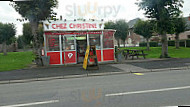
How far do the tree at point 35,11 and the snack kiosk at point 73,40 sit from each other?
23.9 inches

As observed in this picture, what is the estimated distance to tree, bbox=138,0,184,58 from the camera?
50.7ft

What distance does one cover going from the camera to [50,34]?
13.2 metres

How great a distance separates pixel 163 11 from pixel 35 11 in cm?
1072

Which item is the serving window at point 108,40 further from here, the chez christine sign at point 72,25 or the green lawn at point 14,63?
the green lawn at point 14,63

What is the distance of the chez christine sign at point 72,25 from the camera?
1333cm

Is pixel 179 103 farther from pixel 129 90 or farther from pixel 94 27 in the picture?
pixel 94 27

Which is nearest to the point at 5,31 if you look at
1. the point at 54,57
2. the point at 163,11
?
the point at 54,57

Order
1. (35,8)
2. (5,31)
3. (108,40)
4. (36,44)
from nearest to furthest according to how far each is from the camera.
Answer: (35,8) < (36,44) < (108,40) < (5,31)

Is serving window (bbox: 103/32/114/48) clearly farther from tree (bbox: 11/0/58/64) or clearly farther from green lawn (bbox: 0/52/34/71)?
green lawn (bbox: 0/52/34/71)

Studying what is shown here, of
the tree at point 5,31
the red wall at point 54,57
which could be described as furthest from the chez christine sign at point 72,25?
the tree at point 5,31

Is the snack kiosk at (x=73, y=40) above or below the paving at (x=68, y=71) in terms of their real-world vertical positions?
above

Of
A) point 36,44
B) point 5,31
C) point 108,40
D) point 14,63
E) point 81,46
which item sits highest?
point 5,31

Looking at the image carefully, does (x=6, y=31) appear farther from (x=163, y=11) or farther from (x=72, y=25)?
(x=163, y=11)

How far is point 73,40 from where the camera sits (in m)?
13.9
